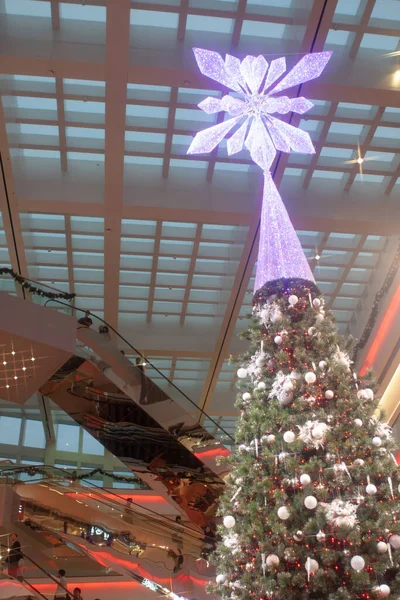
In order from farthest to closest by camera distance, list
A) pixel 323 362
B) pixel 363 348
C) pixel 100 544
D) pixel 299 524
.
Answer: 1. pixel 363 348
2. pixel 100 544
3. pixel 323 362
4. pixel 299 524

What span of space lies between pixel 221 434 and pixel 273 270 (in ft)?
19.8

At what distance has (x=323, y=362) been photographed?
6.10m

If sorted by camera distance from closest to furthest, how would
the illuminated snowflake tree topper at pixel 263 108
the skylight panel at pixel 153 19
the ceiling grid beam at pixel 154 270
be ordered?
the illuminated snowflake tree topper at pixel 263 108 → the skylight panel at pixel 153 19 → the ceiling grid beam at pixel 154 270

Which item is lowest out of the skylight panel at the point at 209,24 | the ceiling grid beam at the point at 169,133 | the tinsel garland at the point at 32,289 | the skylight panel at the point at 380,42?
the tinsel garland at the point at 32,289

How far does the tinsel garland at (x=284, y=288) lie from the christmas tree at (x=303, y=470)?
0.01 m

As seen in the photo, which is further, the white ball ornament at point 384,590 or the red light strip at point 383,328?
the red light strip at point 383,328

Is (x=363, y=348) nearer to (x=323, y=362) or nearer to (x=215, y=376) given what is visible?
(x=215, y=376)

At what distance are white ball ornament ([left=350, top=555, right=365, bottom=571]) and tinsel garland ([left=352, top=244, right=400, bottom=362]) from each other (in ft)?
36.5

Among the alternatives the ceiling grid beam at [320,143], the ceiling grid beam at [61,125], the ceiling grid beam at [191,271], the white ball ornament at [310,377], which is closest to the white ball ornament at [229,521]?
the white ball ornament at [310,377]

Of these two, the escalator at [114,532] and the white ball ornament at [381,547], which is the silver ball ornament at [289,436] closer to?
the white ball ornament at [381,547]

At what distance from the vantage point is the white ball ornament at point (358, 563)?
496cm

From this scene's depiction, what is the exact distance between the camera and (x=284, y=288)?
270 inches

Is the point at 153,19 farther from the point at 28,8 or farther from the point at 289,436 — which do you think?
the point at 289,436

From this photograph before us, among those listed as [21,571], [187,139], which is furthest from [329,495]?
[187,139]
